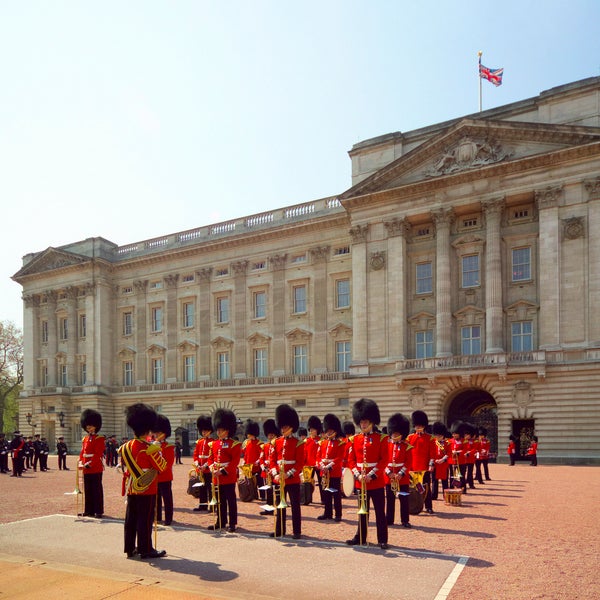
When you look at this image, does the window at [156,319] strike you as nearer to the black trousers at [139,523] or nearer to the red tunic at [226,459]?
the red tunic at [226,459]

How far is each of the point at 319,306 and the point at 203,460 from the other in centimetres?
2823

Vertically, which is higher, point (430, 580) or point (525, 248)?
point (525, 248)

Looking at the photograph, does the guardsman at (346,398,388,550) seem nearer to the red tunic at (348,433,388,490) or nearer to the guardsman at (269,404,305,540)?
the red tunic at (348,433,388,490)

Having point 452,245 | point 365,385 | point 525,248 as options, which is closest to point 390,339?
point 365,385

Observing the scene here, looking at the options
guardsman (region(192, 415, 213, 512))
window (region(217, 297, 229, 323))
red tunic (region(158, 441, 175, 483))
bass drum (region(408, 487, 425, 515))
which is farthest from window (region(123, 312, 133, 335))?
bass drum (region(408, 487, 425, 515))

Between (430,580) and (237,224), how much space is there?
129 ft

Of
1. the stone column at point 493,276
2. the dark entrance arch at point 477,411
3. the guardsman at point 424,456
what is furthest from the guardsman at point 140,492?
the stone column at point 493,276

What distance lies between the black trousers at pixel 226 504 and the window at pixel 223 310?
3413 cm

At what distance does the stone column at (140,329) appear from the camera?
48.7m

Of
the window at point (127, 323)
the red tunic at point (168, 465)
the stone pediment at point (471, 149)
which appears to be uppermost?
the stone pediment at point (471, 149)

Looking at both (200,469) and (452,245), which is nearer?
(200,469)

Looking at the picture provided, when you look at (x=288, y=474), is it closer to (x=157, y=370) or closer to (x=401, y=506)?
(x=401, y=506)

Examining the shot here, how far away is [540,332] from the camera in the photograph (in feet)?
103

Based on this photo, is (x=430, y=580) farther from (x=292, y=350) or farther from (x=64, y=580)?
(x=292, y=350)
